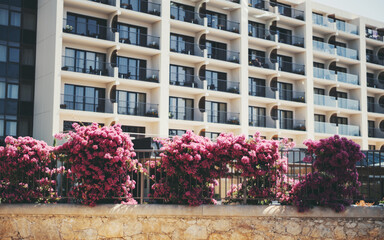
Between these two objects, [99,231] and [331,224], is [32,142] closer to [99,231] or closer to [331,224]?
[99,231]

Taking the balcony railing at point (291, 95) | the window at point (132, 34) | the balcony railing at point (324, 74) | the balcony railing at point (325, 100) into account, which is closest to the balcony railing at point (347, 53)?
the balcony railing at point (324, 74)

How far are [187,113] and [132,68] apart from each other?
20.3 ft

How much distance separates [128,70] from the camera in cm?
4134

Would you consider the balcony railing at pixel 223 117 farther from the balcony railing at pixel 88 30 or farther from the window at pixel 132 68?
the balcony railing at pixel 88 30

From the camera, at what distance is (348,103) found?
5419cm

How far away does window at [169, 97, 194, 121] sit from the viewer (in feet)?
142

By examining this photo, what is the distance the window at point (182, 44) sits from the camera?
43906 millimetres

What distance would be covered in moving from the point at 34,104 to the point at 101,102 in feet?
17.0

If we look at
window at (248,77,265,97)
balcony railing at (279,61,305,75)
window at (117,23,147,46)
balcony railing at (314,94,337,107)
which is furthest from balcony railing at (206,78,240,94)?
balcony railing at (314,94,337,107)

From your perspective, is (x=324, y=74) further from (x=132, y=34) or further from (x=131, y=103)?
(x=131, y=103)

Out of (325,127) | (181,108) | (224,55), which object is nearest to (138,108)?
(181,108)

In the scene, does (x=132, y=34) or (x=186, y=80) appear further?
(x=186, y=80)

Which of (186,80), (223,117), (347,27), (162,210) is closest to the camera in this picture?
(162,210)

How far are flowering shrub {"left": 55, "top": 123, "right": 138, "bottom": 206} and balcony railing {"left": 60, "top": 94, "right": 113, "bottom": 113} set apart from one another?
84.4ft
